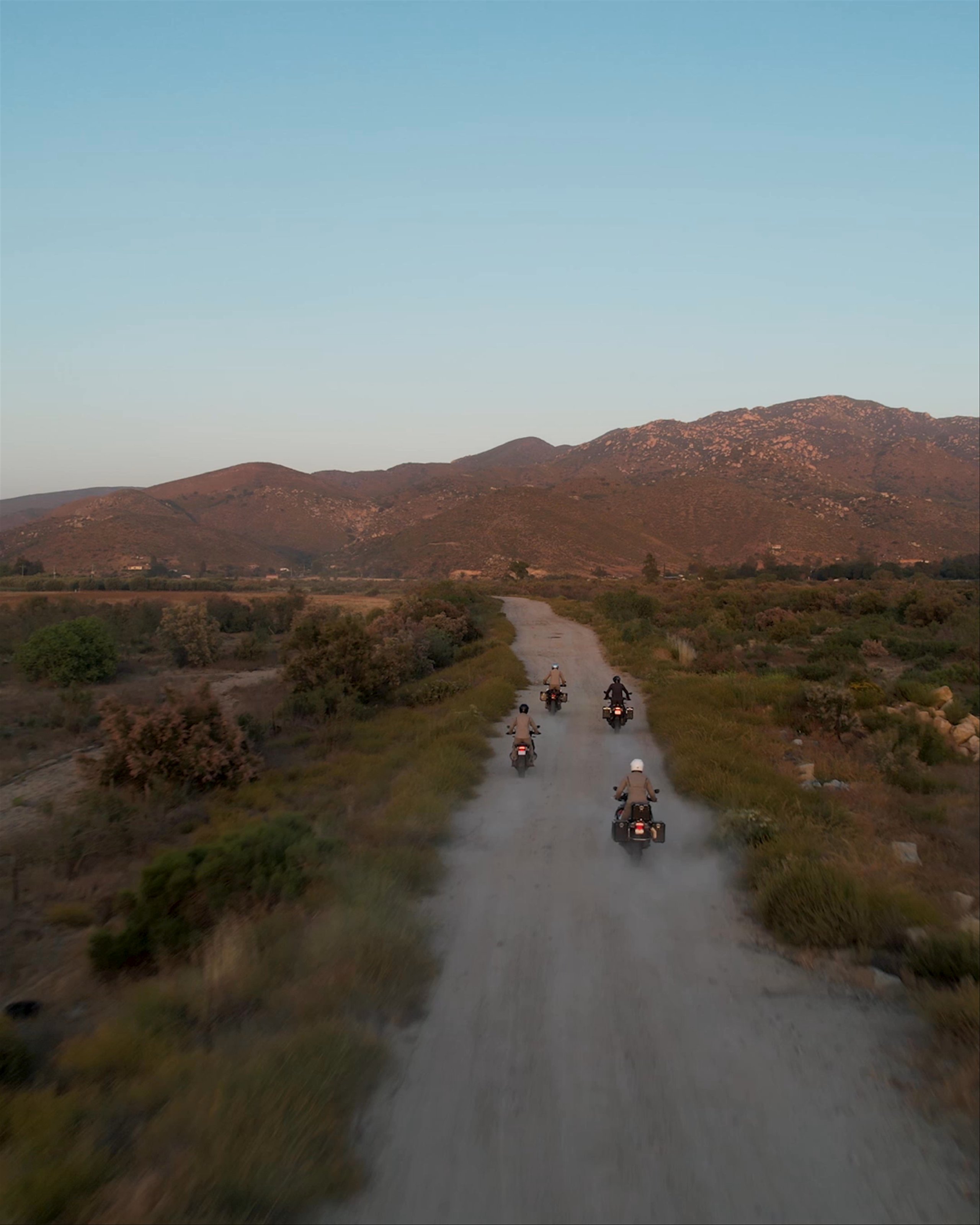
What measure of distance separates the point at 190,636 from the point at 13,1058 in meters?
28.4

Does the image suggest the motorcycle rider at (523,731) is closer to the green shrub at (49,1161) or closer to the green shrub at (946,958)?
the green shrub at (946,958)

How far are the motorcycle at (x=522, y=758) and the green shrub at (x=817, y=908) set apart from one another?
5.72 metres

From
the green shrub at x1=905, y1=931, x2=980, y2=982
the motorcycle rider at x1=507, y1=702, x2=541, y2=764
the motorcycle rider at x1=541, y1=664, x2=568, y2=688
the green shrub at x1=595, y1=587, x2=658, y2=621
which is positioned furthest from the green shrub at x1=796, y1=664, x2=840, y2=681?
the green shrub at x1=905, y1=931, x2=980, y2=982

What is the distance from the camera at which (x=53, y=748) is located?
17.8 metres

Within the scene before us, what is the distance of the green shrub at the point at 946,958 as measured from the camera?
5852 mm

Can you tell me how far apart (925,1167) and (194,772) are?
11.0 meters

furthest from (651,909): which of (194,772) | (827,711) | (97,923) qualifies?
(827,711)

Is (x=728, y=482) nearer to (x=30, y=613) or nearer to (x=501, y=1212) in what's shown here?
(x=30, y=613)

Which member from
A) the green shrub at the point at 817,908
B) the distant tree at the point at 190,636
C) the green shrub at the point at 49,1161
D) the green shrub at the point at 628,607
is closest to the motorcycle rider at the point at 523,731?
the green shrub at the point at 817,908

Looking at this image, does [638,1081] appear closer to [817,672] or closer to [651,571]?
[817,672]

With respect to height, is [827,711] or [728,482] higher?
[728,482]

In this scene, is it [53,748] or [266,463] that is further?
[266,463]

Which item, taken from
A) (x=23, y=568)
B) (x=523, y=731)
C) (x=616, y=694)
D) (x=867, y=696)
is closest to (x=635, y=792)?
(x=523, y=731)

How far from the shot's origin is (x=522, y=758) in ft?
42.3
